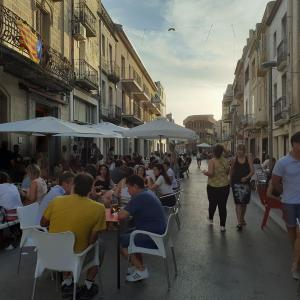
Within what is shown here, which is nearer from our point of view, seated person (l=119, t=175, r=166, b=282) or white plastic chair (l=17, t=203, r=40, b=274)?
seated person (l=119, t=175, r=166, b=282)

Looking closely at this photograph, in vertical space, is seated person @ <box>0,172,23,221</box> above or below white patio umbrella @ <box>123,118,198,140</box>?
below

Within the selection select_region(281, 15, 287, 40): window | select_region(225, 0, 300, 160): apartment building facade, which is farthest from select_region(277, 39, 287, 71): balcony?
select_region(281, 15, 287, 40): window

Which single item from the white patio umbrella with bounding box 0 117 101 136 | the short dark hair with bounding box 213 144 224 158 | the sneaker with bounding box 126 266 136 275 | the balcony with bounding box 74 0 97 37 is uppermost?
the balcony with bounding box 74 0 97 37

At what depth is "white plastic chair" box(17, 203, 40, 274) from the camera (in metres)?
5.70

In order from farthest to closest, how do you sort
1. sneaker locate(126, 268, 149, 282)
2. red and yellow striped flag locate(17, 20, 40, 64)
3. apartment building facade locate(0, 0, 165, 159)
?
apartment building facade locate(0, 0, 165, 159), red and yellow striped flag locate(17, 20, 40, 64), sneaker locate(126, 268, 149, 282)

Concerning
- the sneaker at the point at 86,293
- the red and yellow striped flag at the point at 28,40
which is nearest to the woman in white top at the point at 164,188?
the sneaker at the point at 86,293

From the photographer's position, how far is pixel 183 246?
7.48 meters

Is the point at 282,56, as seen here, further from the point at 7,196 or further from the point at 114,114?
the point at 7,196

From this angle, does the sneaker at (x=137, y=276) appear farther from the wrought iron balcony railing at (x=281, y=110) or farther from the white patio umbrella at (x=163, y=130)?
the wrought iron balcony railing at (x=281, y=110)

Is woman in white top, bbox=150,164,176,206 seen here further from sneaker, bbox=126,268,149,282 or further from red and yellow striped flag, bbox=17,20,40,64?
red and yellow striped flag, bbox=17,20,40,64

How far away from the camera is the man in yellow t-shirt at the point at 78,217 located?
15.1ft

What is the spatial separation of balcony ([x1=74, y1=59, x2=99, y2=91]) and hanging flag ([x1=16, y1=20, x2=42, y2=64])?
6.99m

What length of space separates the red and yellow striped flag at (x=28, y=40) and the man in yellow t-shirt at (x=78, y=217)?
A: 342 inches

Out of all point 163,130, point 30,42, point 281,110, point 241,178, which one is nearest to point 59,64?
point 30,42
